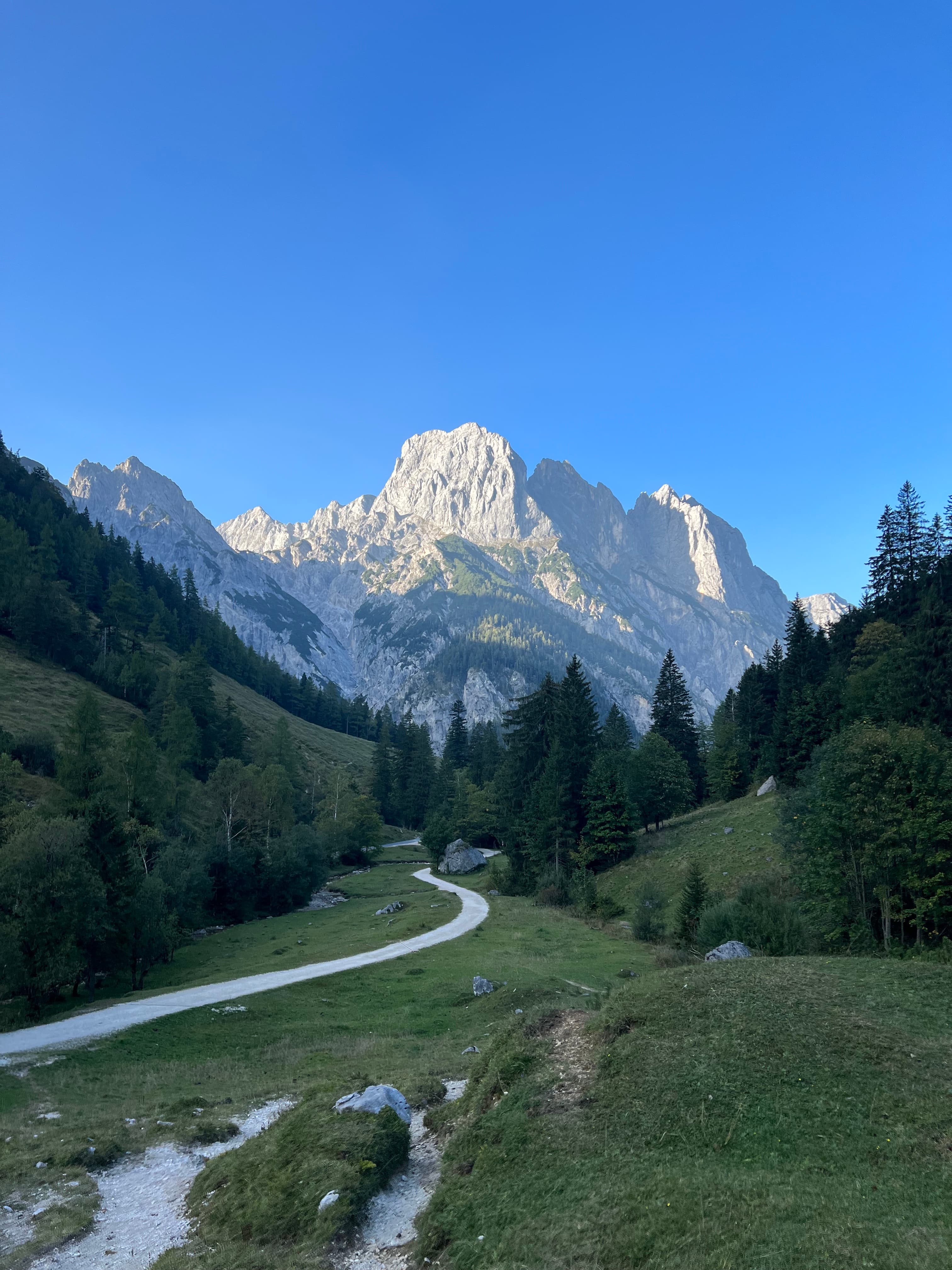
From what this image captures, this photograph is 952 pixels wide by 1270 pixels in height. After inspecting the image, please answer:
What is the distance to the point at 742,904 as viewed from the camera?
38.7 meters

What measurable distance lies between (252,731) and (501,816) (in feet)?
218

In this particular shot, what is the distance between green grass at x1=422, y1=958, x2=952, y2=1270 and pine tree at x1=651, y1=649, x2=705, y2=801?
279 feet

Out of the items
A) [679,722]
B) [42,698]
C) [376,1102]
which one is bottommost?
[376,1102]

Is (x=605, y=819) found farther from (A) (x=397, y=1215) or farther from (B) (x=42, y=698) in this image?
(B) (x=42, y=698)

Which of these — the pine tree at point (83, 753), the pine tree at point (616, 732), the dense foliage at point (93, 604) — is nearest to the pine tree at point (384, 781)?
the dense foliage at point (93, 604)

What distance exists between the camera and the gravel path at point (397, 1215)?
1339 cm

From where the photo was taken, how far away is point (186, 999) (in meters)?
39.5

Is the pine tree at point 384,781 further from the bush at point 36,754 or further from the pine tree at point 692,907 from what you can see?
the pine tree at point 692,907

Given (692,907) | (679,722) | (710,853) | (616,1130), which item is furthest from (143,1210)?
(679,722)

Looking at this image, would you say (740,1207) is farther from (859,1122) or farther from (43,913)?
(43,913)

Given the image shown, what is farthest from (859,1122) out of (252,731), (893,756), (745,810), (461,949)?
(252,731)

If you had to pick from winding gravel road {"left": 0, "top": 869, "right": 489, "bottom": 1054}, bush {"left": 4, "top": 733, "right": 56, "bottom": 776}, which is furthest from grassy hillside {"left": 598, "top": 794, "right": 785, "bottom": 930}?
bush {"left": 4, "top": 733, "right": 56, "bottom": 776}

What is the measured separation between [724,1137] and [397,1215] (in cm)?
759

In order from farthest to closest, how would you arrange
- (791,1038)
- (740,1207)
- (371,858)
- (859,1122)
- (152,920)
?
(371,858) → (152,920) → (791,1038) → (859,1122) → (740,1207)
